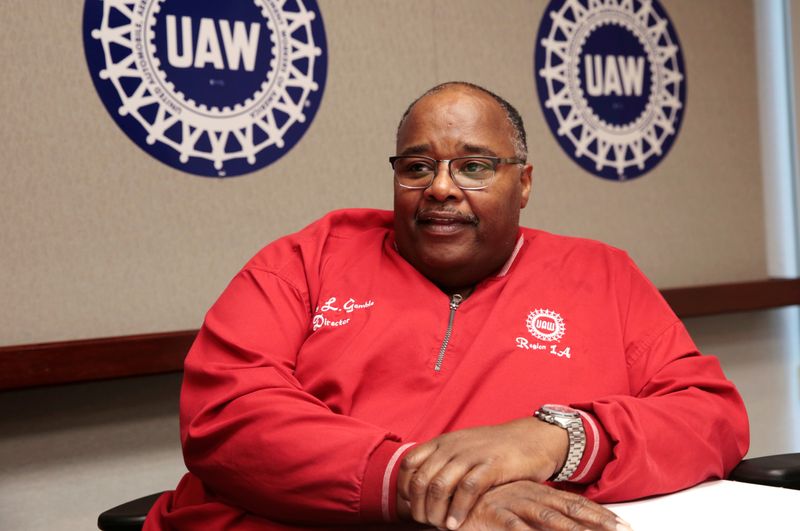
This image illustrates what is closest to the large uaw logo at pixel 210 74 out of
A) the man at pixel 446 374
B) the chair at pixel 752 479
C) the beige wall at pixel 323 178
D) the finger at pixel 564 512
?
the beige wall at pixel 323 178

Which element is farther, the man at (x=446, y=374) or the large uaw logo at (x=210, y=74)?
the large uaw logo at (x=210, y=74)

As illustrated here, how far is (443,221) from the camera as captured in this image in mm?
1633

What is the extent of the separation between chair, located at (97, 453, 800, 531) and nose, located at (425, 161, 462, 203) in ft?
2.42

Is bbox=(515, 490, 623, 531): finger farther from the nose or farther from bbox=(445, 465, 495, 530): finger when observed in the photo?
the nose

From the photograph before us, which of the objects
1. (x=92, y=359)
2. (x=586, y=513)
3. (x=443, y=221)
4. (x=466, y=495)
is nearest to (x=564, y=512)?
(x=586, y=513)

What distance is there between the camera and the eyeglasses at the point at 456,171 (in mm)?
1634

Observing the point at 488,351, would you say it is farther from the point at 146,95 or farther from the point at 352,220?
the point at 146,95

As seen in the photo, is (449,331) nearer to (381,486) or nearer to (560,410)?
(560,410)

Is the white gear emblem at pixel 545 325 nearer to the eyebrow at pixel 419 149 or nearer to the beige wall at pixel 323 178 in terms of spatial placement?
the eyebrow at pixel 419 149

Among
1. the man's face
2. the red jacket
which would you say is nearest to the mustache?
the man's face

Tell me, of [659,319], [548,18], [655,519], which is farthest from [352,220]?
[548,18]

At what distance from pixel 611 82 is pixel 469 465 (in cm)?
224

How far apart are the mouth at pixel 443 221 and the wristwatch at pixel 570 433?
1.55ft

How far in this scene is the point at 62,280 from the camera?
7.23ft
